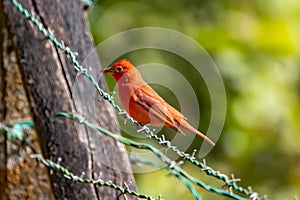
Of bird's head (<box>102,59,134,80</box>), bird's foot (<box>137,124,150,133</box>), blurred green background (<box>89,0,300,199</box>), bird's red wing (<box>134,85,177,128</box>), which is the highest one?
blurred green background (<box>89,0,300,199</box>)

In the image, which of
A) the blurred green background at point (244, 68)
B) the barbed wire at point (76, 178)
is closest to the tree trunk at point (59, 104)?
the barbed wire at point (76, 178)

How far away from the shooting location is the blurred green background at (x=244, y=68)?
5.62 metres

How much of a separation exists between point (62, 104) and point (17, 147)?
370 millimetres

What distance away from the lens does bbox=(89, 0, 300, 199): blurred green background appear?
5.62m

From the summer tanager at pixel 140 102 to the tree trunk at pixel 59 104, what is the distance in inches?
11.5

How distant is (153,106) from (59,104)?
15.4 inches

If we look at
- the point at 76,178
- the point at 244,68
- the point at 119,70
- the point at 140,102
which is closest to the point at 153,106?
the point at 140,102

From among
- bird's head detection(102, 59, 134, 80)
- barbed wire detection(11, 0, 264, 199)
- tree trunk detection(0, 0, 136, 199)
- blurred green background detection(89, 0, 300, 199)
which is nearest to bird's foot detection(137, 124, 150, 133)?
barbed wire detection(11, 0, 264, 199)

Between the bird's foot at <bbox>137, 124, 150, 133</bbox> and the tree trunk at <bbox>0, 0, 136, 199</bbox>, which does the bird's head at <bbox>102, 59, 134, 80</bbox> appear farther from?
the tree trunk at <bbox>0, 0, 136, 199</bbox>

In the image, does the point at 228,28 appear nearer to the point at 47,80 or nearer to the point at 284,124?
the point at 284,124

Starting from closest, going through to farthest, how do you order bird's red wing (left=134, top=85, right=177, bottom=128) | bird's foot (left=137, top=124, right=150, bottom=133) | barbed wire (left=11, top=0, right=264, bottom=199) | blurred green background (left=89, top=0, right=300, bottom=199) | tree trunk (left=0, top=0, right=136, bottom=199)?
barbed wire (left=11, top=0, right=264, bottom=199)
bird's foot (left=137, top=124, right=150, bottom=133)
bird's red wing (left=134, top=85, right=177, bottom=128)
tree trunk (left=0, top=0, right=136, bottom=199)
blurred green background (left=89, top=0, right=300, bottom=199)

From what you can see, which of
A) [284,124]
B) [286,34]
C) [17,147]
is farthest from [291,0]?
[17,147]

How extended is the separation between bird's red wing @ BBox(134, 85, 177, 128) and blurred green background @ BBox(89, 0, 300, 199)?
2643 mm

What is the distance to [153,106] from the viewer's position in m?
2.65
